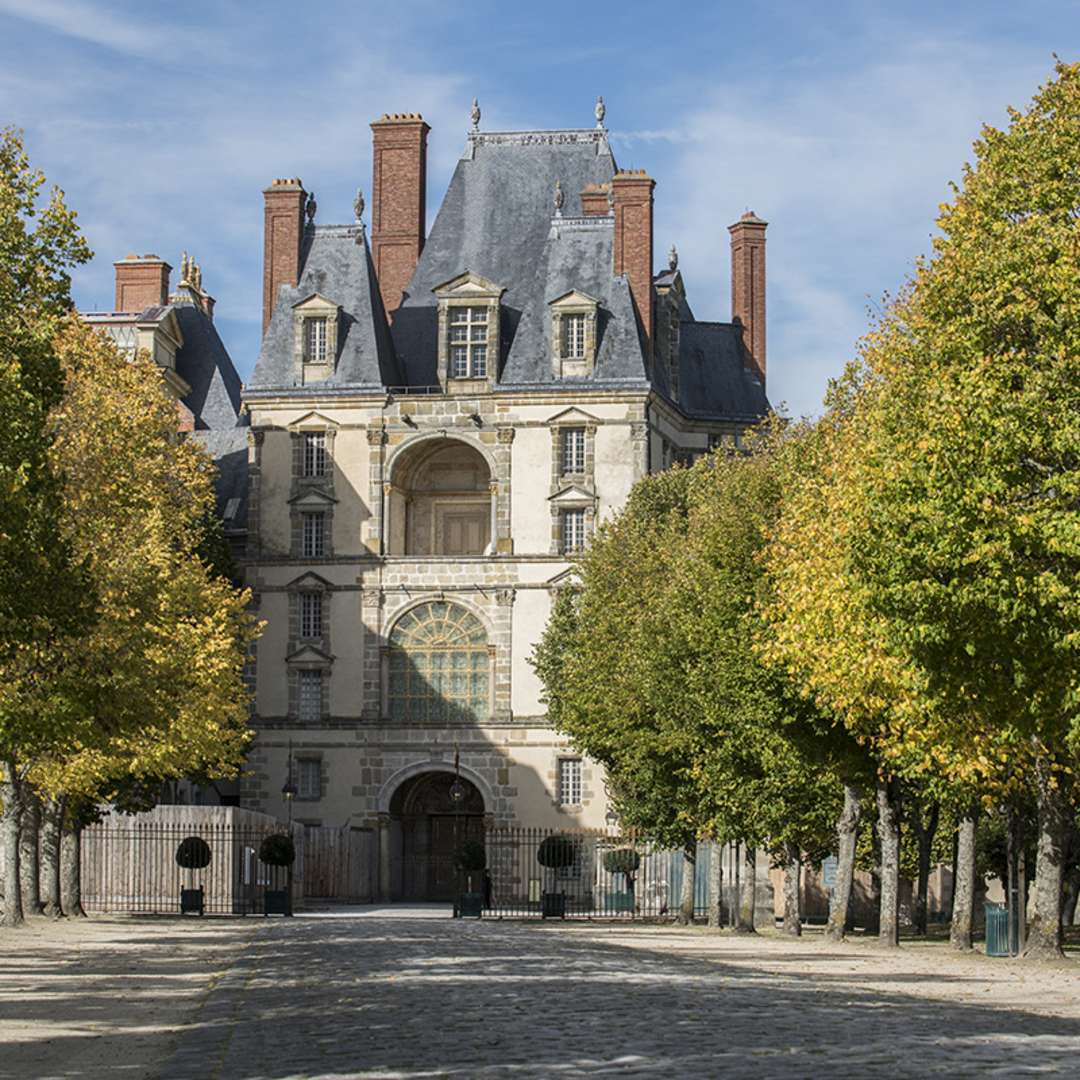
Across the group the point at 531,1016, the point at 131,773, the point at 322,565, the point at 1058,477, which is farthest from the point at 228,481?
Answer: the point at 531,1016

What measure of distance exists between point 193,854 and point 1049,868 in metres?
30.5

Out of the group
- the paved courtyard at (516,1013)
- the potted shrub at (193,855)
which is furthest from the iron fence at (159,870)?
the paved courtyard at (516,1013)

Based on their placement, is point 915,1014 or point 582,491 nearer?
point 915,1014

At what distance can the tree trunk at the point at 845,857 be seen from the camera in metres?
42.8

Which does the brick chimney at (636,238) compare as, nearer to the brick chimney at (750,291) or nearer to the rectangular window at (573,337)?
the rectangular window at (573,337)

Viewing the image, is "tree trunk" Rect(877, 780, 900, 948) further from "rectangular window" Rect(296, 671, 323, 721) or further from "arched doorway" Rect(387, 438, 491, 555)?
"arched doorway" Rect(387, 438, 491, 555)

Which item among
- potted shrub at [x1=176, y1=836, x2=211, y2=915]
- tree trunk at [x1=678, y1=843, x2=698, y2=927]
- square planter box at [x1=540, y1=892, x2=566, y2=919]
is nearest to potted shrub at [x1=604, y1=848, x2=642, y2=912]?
square planter box at [x1=540, y1=892, x2=566, y2=919]

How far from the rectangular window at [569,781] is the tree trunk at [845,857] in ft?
117

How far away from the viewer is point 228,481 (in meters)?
89.1

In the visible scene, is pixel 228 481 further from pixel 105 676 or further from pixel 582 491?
pixel 105 676

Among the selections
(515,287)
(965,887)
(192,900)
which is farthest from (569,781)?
(965,887)

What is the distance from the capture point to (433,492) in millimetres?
85438

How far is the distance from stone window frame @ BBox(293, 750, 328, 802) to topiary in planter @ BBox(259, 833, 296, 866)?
72.5 ft

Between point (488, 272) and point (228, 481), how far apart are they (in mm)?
14094
